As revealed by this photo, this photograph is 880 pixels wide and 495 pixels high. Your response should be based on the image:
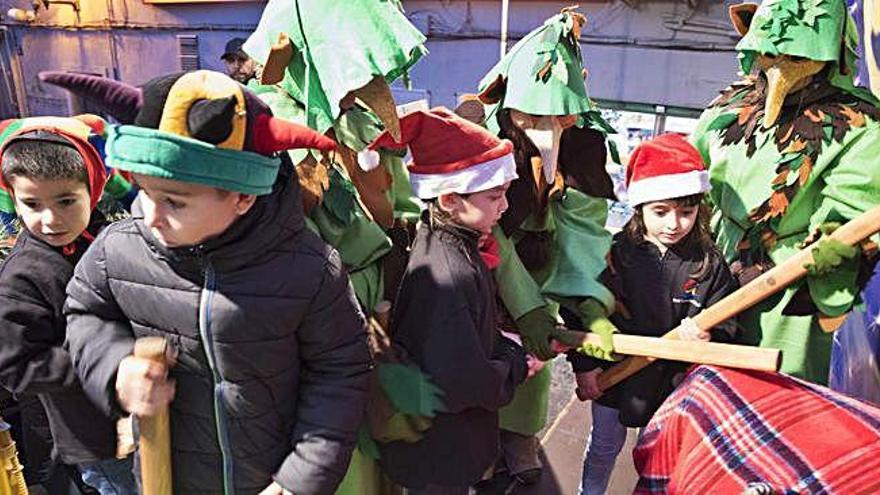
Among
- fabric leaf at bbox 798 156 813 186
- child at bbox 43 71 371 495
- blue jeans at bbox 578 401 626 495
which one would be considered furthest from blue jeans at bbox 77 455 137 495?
fabric leaf at bbox 798 156 813 186

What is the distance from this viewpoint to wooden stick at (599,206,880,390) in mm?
1707

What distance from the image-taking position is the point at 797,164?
202 cm

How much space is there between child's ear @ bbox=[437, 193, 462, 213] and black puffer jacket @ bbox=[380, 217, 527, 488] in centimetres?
5

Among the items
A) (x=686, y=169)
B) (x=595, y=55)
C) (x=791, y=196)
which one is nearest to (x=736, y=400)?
(x=686, y=169)

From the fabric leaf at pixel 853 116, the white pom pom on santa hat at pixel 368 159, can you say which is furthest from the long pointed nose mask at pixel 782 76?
the white pom pom on santa hat at pixel 368 159

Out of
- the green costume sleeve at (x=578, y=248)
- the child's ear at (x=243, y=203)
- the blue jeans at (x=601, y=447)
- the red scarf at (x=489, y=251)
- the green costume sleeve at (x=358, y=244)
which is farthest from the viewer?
the blue jeans at (x=601, y=447)

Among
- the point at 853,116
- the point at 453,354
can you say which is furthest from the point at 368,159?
the point at 853,116

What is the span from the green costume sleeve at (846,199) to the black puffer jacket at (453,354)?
922mm

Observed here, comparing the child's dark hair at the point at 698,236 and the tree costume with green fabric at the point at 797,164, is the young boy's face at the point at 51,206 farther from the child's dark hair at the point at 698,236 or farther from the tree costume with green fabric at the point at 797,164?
the tree costume with green fabric at the point at 797,164

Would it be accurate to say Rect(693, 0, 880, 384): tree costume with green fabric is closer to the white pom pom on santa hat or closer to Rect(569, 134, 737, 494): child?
Rect(569, 134, 737, 494): child

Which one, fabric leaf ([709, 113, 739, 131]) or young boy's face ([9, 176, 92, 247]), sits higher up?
fabric leaf ([709, 113, 739, 131])

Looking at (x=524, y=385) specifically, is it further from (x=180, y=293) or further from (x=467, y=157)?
(x=180, y=293)

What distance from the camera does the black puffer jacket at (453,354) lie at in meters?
1.58

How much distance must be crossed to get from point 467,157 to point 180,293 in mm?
779
